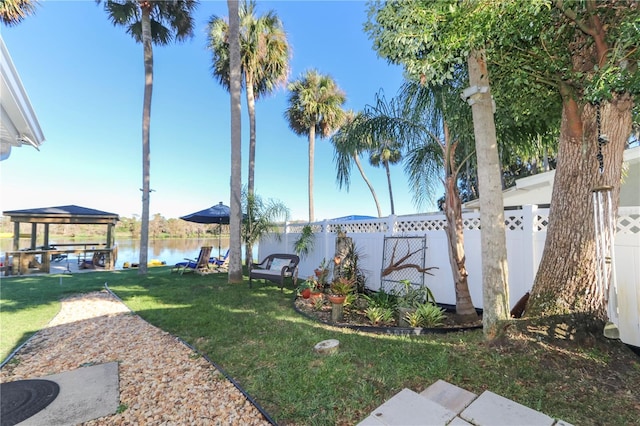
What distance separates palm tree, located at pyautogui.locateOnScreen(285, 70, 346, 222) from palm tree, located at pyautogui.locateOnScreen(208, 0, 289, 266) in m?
2.58

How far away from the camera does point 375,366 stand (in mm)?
2701

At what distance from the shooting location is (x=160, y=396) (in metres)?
2.38

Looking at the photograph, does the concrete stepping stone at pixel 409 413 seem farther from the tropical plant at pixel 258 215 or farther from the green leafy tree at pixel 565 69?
the tropical plant at pixel 258 215

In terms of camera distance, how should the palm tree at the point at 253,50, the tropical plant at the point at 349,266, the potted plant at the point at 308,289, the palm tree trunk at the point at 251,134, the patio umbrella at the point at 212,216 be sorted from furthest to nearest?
the palm tree trunk at the point at 251,134 → the palm tree at the point at 253,50 → the patio umbrella at the point at 212,216 → the tropical plant at the point at 349,266 → the potted plant at the point at 308,289

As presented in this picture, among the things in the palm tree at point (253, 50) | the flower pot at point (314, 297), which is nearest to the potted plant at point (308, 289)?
the flower pot at point (314, 297)

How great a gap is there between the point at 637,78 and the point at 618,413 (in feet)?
8.09

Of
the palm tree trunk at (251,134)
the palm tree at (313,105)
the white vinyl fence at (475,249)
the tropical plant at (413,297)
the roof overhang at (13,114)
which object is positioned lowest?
the tropical plant at (413,297)

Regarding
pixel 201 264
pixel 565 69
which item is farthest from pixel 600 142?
pixel 201 264

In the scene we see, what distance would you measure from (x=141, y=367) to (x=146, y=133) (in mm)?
8086

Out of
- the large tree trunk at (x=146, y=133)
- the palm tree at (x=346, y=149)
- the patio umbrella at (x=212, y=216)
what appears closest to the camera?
the palm tree at (x=346, y=149)

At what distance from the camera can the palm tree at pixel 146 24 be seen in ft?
28.7

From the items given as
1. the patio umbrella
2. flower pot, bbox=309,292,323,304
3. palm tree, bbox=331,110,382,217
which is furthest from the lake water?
palm tree, bbox=331,110,382,217

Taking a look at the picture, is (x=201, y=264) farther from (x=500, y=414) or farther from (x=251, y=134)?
(x=500, y=414)

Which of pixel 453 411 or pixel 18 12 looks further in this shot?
pixel 18 12
